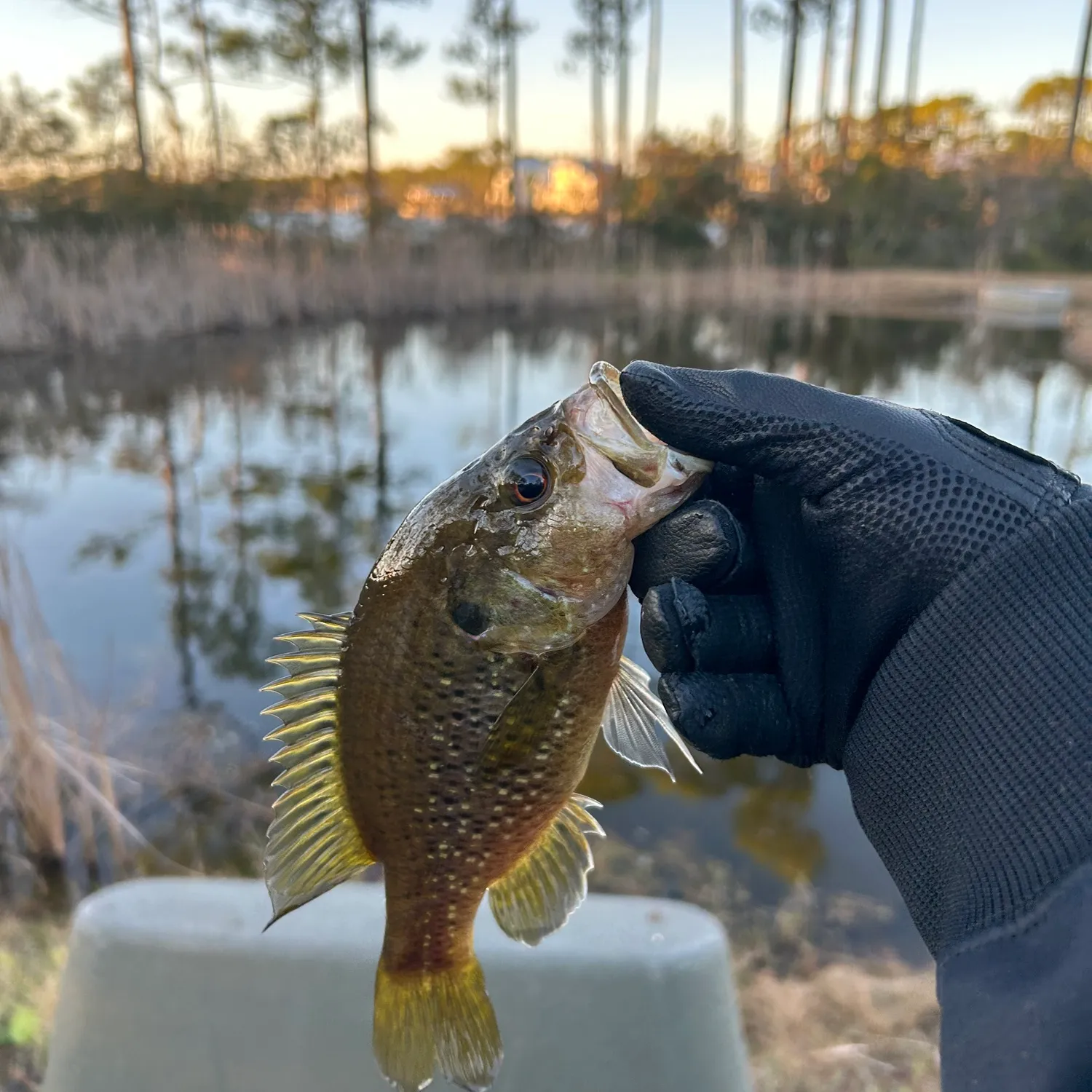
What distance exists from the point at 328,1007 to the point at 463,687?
143 centimetres

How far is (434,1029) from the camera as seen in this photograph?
1630mm

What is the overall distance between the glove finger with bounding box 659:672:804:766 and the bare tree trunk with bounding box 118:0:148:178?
19856 mm

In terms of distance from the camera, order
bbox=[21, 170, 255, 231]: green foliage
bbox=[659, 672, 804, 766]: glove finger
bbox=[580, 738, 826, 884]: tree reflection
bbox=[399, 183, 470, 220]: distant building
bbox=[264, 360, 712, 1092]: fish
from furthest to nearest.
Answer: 1. bbox=[399, 183, 470, 220]: distant building
2. bbox=[21, 170, 255, 231]: green foliage
3. bbox=[580, 738, 826, 884]: tree reflection
4. bbox=[659, 672, 804, 766]: glove finger
5. bbox=[264, 360, 712, 1092]: fish

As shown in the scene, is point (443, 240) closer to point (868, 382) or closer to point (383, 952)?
point (868, 382)

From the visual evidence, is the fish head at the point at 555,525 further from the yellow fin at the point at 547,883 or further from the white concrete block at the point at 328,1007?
the white concrete block at the point at 328,1007

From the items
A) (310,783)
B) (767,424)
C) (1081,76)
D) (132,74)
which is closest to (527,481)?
(767,424)

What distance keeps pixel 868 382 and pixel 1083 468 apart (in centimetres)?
526

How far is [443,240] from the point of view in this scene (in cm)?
2002

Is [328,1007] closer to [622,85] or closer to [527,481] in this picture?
[527,481]

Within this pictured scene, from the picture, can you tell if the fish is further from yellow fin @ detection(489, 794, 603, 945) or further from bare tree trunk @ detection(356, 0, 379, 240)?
bare tree trunk @ detection(356, 0, 379, 240)

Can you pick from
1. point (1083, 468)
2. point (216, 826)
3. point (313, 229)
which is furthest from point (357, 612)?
point (313, 229)

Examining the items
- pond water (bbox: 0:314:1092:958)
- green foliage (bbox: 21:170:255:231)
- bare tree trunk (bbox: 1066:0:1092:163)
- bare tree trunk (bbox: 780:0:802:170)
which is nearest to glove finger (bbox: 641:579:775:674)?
pond water (bbox: 0:314:1092:958)

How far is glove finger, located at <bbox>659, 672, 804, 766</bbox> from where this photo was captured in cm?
166

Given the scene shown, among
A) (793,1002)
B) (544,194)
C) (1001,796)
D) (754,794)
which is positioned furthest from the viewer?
(544,194)
